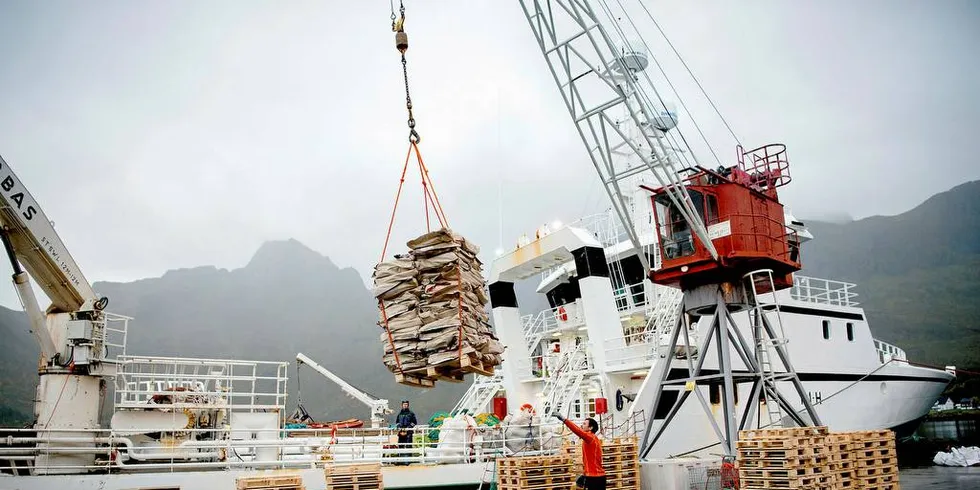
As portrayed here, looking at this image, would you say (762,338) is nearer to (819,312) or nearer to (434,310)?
(819,312)

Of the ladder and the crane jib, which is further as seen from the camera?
the ladder

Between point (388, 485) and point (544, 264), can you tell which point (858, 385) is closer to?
point (544, 264)

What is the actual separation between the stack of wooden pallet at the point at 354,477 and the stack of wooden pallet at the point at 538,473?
2329 millimetres

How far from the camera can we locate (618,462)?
14.1 meters

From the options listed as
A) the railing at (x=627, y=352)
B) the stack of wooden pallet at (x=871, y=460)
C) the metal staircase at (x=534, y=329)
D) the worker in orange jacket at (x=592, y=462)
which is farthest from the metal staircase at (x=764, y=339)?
the metal staircase at (x=534, y=329)

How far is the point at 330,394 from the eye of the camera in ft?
271

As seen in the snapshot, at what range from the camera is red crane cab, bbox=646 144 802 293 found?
16719mm

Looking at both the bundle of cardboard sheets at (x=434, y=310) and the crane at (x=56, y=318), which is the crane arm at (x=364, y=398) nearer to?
the crane at (x=56, y=318)

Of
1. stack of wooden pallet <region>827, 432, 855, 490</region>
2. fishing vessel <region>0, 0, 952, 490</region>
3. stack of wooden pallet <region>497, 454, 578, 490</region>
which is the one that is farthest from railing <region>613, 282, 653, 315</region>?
stack of wooden pallet <region>497, 454, 578, 490</region>

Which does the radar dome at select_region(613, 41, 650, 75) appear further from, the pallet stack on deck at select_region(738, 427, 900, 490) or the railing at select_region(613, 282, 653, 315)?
the pallet stack on deck at select_region(738, 427, 900, 490)

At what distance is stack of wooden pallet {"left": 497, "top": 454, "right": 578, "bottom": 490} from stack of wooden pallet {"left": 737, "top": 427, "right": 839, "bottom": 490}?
3.41 meters

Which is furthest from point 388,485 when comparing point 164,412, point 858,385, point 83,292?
point 858,385

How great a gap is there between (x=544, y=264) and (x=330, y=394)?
214 ft

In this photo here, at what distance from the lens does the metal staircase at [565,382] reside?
20203mm
